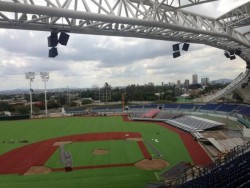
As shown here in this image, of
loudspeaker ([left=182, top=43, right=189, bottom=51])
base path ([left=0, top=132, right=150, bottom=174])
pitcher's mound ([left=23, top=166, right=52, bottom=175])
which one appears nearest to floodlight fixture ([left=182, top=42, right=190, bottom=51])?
loudspeaker ([left=182, top=43, right=189, bottom=51])

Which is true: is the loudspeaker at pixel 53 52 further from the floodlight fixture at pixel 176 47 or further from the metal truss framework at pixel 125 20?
the floodlight fixture at pixel 176 47

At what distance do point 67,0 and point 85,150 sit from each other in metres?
19.2

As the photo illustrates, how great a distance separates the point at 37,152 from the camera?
27.9 m

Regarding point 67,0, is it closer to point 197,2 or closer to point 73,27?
point 73,27

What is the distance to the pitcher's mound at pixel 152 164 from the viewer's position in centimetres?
2132

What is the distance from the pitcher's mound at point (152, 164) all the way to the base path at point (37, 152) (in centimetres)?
161

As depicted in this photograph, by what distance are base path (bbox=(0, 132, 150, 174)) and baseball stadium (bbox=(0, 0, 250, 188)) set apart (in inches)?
3.4

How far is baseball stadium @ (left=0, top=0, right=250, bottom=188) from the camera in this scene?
12.5 meters

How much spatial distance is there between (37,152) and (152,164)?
39.1 ft

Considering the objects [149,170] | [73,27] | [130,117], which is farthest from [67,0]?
[130,117]

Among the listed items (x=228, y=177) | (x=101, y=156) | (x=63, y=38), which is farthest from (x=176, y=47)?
(x=101, y=156)

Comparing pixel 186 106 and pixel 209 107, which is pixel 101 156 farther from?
pixel 186 106

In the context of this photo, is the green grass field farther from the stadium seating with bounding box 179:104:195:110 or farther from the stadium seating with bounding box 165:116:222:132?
the stadium seating with bounding box 179:104:195:110

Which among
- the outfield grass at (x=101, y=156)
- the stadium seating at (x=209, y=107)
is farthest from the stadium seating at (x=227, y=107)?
the outfield grass at (x=101, y=156)
